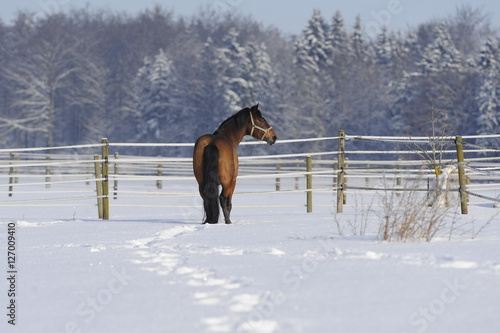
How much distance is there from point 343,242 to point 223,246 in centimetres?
104

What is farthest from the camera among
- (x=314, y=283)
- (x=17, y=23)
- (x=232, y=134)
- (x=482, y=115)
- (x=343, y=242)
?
(x=17, y=23)

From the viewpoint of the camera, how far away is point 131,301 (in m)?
4.58

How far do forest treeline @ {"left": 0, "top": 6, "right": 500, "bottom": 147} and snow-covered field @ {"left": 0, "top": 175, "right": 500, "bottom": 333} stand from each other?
107 ft

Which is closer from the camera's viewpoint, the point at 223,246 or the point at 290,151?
the point at 223,246

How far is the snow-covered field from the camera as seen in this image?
13.4 feet

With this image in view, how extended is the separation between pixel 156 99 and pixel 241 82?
8610 millimetres

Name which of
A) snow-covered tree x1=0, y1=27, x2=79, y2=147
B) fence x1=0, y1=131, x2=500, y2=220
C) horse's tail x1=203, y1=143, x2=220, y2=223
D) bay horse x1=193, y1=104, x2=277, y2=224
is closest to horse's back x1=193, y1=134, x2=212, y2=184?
bay horse x1=193, y1=104, x2=277, y2=224

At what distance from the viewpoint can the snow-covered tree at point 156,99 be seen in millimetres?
54062

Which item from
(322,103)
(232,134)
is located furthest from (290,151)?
(232,134)

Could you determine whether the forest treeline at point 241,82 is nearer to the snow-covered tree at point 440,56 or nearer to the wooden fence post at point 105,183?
the snow-covered tree at point 440,56

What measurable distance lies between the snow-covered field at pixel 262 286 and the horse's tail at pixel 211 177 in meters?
2.20

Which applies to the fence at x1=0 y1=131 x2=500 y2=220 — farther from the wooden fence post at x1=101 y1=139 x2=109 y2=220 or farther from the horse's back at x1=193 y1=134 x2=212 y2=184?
the horse's back at x1=193 y1=134 x2=212 y2=184

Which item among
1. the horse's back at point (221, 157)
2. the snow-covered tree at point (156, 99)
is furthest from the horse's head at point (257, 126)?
the snow-covered tree at point (156, 99)

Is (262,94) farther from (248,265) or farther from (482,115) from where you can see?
(248,265)
